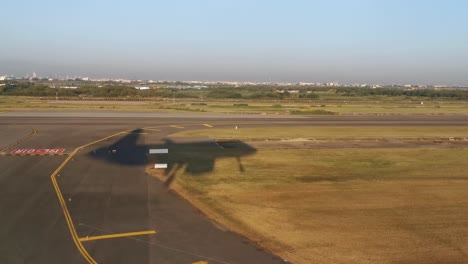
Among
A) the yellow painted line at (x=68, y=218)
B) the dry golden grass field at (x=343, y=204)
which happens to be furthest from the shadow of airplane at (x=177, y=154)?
the yellow painted line at (x=68, y=218)

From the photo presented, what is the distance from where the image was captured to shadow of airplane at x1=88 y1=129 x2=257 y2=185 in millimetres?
32531

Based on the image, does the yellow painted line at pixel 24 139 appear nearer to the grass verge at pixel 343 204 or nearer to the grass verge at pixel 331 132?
the grass verge at pixel 331 132

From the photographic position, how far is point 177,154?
37000mm

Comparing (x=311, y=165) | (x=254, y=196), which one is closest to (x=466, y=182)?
(x=311, y=165)

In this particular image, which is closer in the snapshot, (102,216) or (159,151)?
(102,216)

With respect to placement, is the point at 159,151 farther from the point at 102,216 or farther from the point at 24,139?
the point at 102,216

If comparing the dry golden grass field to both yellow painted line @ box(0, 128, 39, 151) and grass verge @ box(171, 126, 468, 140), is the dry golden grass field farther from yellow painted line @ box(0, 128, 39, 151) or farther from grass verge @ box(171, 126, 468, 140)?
yellow painted line @ box(0, 128, 39, 151)

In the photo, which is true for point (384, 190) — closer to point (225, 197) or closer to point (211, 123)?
point (225, 197)

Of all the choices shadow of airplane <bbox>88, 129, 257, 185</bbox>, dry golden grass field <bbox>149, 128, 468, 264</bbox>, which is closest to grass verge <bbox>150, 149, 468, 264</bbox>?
dry golden grass field <bbox>149, 128, 468, 264</bbox>

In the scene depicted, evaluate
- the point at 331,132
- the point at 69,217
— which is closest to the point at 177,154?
the point at 69,217

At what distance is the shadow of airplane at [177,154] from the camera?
3253cm

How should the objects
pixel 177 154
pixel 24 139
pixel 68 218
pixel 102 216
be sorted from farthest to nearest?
pixel 24 139, pixel 177 154, pixel 102 216, pixel 68 218

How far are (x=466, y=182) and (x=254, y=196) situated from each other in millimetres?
15293

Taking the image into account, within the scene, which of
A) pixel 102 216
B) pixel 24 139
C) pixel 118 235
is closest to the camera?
pixel 118 235
